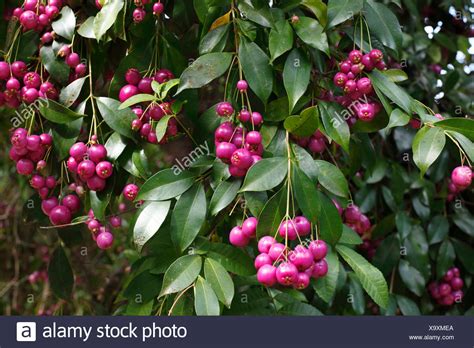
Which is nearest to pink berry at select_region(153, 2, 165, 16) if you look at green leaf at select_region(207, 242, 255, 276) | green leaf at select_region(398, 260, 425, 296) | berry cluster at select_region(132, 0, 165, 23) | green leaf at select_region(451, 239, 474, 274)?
berry cluster at select_region(132, 0, 165, 23)

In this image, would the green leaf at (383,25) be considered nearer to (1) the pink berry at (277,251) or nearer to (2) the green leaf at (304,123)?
(2) the green leaf at (304,123)

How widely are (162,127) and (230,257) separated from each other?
0.84ft

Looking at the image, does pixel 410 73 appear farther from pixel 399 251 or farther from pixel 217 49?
pixel 217 49

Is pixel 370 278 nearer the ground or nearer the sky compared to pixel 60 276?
nearer the sky

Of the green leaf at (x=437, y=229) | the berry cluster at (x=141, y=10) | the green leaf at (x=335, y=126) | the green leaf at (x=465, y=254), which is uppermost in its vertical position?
the berry cluster at (x=141, y=10)

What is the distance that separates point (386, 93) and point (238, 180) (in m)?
0.29

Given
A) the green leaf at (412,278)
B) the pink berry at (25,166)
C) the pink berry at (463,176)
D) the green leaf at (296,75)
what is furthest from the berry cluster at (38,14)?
the green leaf at (412,278)

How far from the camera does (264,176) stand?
89cm

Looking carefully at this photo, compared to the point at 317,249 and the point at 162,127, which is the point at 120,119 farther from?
the point at 317,249

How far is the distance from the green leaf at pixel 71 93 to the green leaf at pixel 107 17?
0.11 m

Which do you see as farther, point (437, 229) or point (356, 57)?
point (437, 229)

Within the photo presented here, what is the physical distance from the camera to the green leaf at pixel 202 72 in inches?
38.4

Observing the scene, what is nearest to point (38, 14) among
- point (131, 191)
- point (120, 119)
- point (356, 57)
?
point (120, 119)

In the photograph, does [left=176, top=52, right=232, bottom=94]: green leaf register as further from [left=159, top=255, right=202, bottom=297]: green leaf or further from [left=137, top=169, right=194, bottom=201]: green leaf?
[left=159, top=255, right=202, bottom=297]: green leaf
